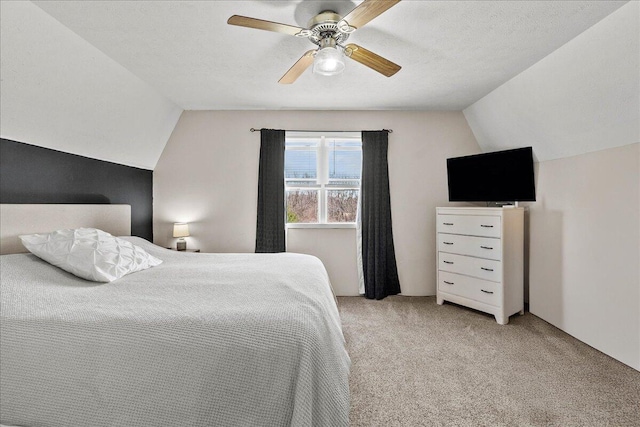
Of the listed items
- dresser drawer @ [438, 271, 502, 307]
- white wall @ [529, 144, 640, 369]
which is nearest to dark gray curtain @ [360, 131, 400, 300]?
dresser drawer @ [438, 271, 502, 307]

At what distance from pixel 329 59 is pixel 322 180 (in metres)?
2.22

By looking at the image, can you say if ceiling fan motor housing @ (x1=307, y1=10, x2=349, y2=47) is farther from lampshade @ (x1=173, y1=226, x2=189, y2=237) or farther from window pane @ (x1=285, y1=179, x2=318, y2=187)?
lampshade @ (x1=173, y1=226, x2=189, y2=237)

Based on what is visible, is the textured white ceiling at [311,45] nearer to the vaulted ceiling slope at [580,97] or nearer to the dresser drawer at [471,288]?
the vaulted ceiling slope at [580,97]

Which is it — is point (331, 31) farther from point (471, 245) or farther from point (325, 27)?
point (471, 245)

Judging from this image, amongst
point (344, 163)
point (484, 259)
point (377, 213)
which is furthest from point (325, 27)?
point (484, 259)

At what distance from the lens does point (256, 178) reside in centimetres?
392

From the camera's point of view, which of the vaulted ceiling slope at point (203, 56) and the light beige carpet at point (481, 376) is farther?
the vaulted ceiling slope at point (203, 56)

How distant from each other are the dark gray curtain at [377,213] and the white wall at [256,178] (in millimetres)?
118

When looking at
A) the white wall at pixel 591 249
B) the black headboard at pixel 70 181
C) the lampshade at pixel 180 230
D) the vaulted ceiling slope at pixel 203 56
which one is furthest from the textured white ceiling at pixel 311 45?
the lampshade at pixel 180 230

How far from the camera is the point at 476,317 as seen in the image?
125 inches

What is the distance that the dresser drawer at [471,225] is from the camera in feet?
10.1

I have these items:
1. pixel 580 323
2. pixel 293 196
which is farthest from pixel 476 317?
pixel 293 196

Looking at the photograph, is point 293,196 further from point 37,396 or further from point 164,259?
point 37,396

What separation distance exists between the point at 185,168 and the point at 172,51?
69.3 inches
